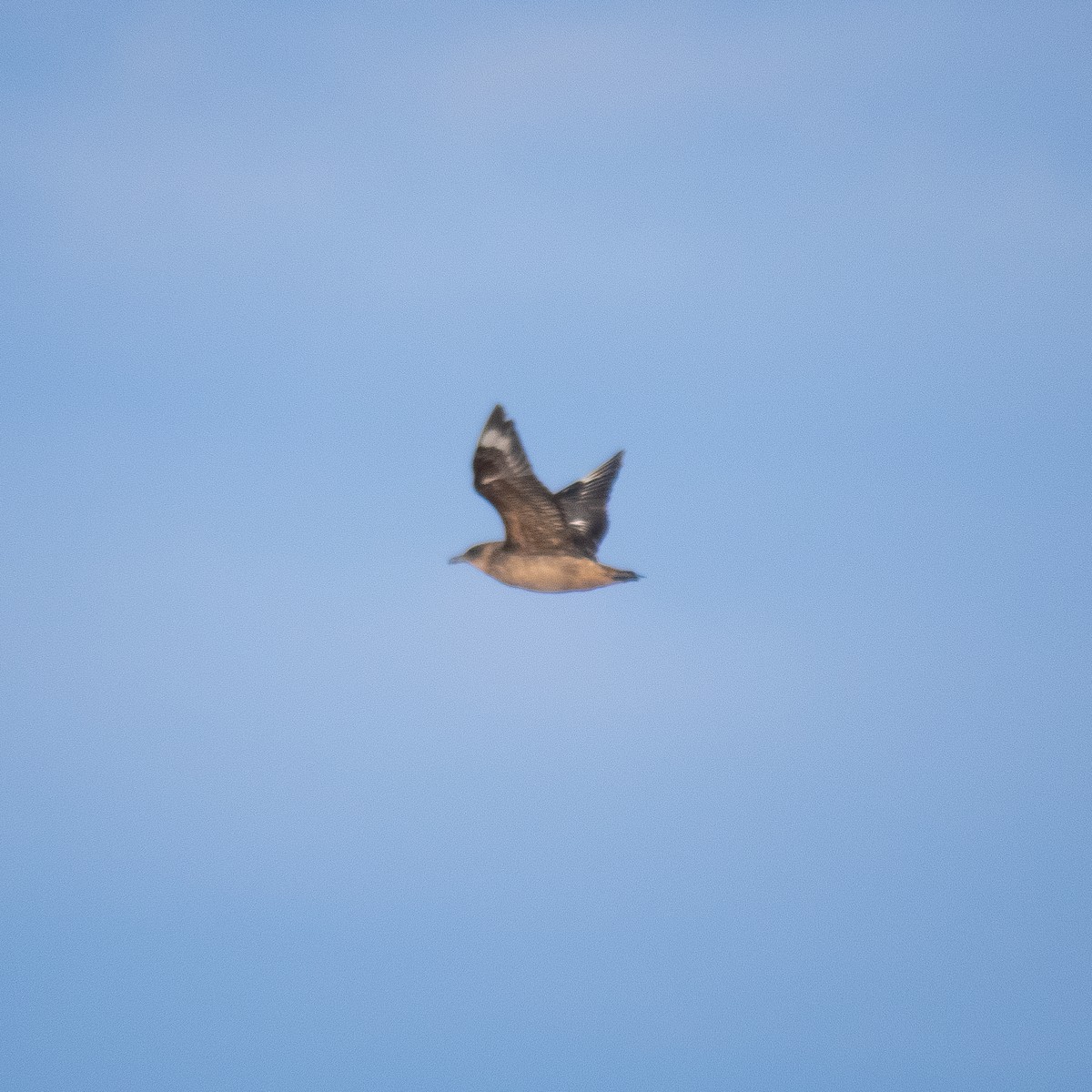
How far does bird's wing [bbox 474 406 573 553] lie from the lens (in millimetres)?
15484

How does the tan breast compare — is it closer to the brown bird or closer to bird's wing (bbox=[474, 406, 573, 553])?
the brown bird

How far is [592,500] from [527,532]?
83.8 inches

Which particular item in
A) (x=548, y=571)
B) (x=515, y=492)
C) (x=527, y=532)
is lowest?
(x=548, y=571)

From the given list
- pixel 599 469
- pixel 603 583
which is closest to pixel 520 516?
pixel 603 583

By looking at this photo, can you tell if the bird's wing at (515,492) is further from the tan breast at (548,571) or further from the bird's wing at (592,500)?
the bird's wing at (592,500)

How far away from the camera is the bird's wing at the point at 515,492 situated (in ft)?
50.8

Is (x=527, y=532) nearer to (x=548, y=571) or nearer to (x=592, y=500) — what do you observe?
(x=548, y=571)

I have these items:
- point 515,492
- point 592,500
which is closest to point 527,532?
point 515,492

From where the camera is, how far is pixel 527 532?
54.3 feet

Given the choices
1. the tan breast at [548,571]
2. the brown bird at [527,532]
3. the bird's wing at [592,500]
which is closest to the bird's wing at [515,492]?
the brown bird at [527,532]

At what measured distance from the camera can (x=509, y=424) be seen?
15461 millimetres

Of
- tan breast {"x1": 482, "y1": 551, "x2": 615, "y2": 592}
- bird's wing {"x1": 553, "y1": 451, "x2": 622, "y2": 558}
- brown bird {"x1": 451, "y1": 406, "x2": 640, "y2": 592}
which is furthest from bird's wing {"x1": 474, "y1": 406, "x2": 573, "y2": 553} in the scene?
bird's wing {"x1": 553, "y1": 451, "x2": 622, "y2": 558}

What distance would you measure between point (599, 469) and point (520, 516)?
9.04 ft

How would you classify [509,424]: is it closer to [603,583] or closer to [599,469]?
[603,583]
